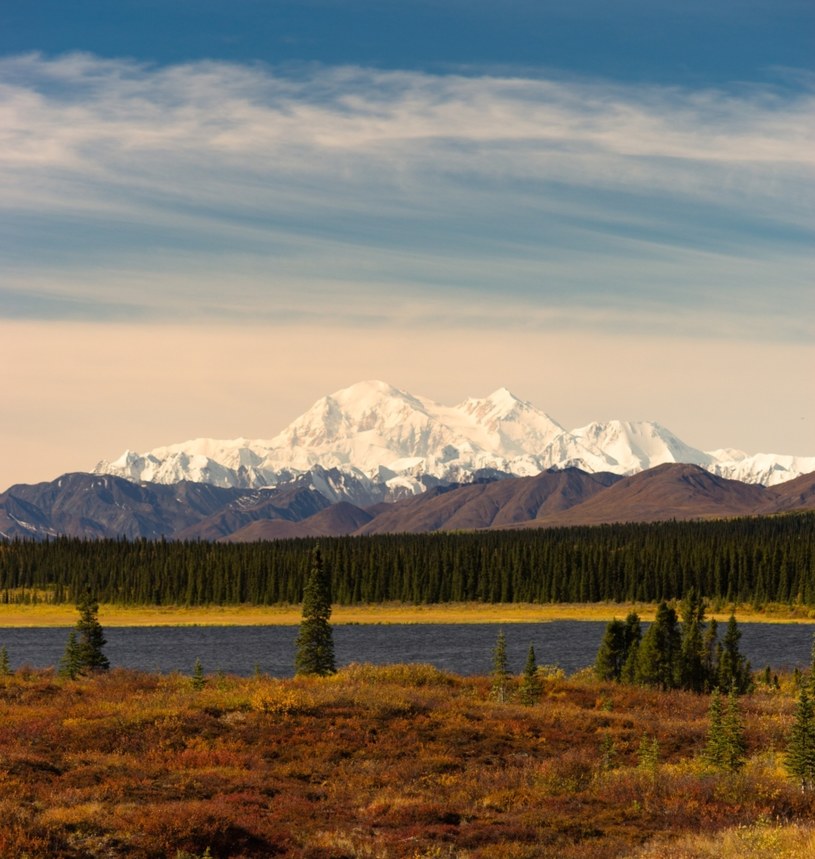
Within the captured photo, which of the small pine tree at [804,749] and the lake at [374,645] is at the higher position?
the small pine tree at [804,749]

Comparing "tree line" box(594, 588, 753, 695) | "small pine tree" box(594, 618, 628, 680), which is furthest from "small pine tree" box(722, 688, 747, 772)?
"small pine tree" box(594, 618, 628, 680)

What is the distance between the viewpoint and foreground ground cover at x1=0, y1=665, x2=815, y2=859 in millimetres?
24594

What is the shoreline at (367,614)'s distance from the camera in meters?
173

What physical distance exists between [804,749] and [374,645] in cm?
9115

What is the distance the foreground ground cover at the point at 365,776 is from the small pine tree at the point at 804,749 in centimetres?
106

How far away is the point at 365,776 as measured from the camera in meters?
32.1

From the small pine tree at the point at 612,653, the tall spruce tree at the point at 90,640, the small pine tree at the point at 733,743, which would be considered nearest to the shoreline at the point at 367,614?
the small pine tree at the point at 612,653

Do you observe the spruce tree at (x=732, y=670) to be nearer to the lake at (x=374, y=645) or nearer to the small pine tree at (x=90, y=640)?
the lake at (x=374, y=645)

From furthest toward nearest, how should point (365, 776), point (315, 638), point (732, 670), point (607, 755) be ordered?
point (732, 670) → point (315, 638) → point (607, 755) → point (365, 776)

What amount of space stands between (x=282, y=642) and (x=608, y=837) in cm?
10700

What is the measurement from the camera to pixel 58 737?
35062mm

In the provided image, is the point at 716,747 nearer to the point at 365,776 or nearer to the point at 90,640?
the point at 365,776

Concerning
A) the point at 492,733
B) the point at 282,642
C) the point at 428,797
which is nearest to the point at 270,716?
the point at 492,733

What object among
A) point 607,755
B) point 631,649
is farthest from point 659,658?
point 607,755
